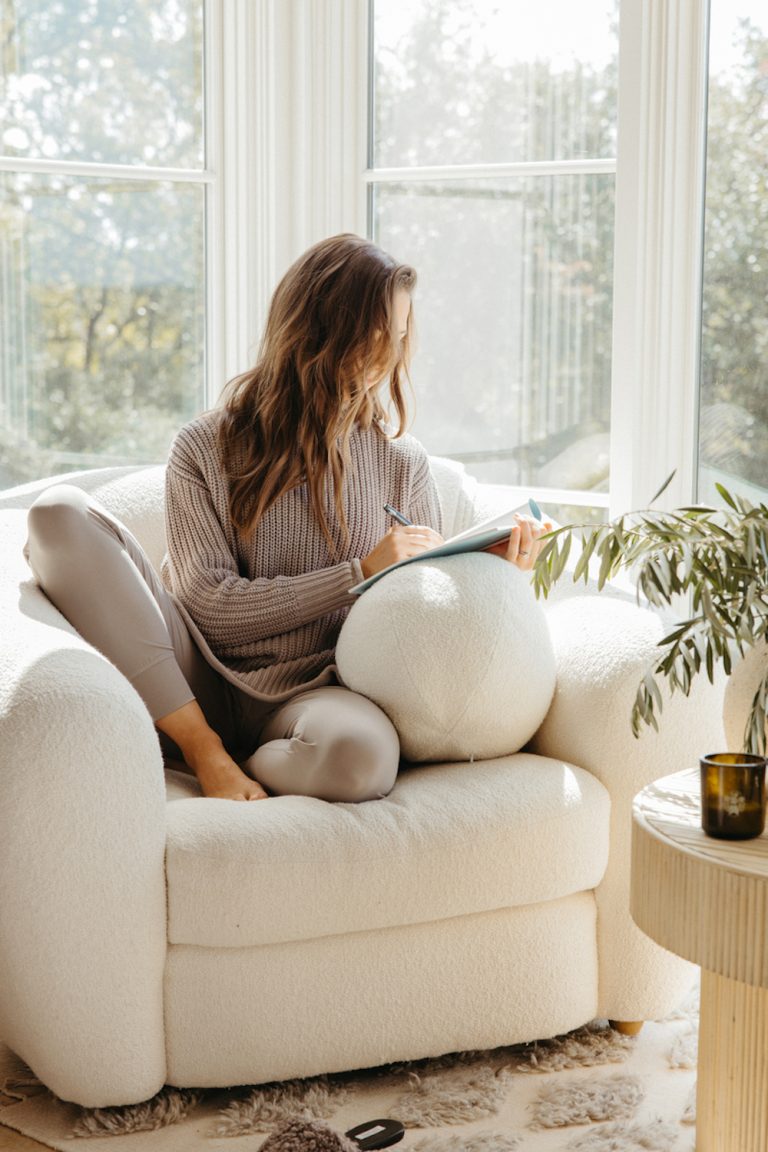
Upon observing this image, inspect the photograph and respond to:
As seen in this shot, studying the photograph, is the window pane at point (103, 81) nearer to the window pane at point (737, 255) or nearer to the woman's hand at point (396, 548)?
the window pane at point (737, 255)

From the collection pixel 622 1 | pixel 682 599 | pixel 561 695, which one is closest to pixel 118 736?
pixel 561 695

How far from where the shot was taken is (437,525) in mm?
2332

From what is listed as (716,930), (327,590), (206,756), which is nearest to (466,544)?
(327,590)

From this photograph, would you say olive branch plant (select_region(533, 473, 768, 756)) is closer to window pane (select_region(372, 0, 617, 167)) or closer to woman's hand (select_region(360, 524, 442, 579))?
woman's hand (select_region(360, 524, 442, 579))

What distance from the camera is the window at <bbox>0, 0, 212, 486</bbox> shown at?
9.32ft

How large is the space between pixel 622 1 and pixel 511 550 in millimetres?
1291

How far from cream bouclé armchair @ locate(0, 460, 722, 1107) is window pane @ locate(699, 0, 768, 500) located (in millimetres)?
850

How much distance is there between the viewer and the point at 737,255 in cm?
257

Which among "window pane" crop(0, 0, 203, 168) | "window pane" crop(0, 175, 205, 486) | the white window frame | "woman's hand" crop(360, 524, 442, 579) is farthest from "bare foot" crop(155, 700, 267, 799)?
"window pane" crop(0, 0, 203, 168)

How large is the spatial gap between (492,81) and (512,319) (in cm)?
53

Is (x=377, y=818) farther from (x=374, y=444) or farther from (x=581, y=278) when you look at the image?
(x=581, y=278)

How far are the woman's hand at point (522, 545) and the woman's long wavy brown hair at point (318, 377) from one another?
0.98ft

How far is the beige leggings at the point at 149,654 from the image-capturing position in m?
1.77

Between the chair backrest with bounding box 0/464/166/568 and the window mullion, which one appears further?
the window mullion
